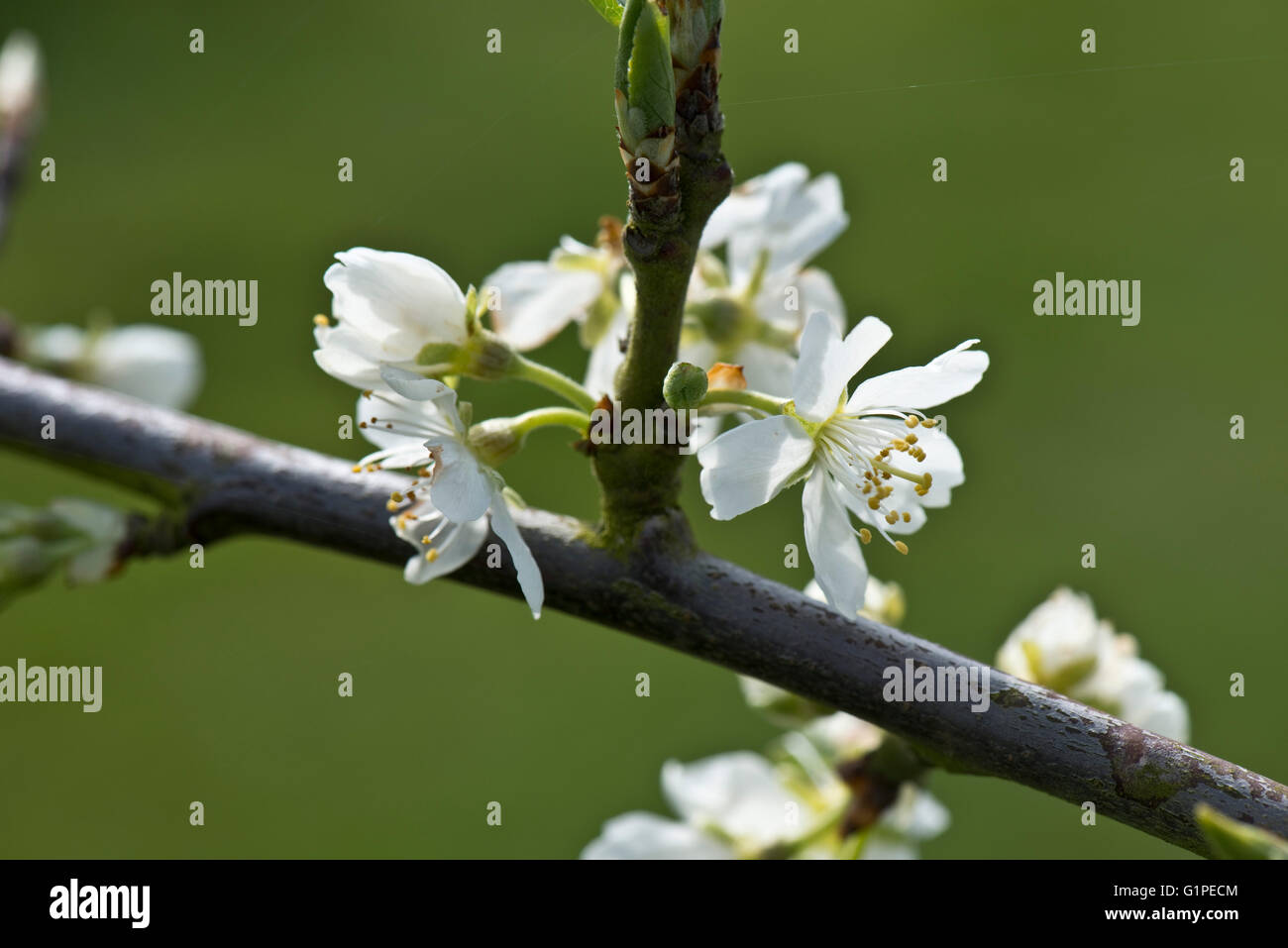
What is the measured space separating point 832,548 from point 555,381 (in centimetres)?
21

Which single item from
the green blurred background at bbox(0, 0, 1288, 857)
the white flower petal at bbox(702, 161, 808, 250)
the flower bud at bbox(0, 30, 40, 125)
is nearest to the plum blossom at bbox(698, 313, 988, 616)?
the white flower petal at bbox(702, 161, 808, 250)

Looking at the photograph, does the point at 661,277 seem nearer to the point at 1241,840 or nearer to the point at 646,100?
the point at 646,100

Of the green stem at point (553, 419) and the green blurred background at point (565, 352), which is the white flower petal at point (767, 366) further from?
the green blurred background at point (565, 352)

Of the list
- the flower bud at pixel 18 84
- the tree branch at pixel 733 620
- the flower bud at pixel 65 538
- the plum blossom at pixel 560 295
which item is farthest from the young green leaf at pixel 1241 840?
the flower bud at pixel 18 84

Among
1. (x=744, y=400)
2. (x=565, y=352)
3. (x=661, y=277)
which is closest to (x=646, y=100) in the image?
(x=661, y=277)

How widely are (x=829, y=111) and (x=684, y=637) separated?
300cm

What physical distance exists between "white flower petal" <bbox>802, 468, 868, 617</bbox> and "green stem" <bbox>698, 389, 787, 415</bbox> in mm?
71

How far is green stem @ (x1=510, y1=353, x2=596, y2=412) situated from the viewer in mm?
794

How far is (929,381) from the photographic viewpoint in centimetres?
75

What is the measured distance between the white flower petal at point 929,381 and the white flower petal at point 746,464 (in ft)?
0.19
